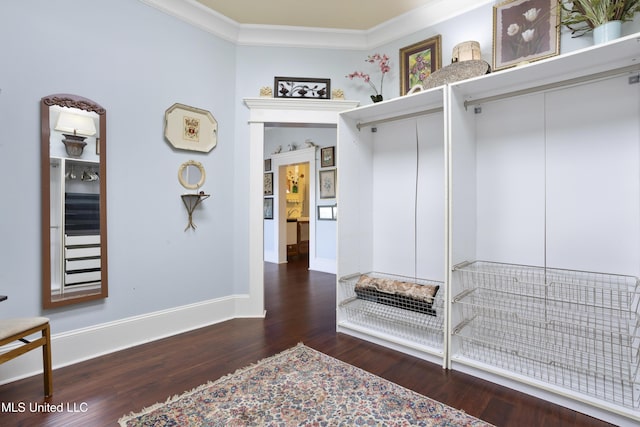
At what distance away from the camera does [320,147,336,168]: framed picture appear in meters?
5.68

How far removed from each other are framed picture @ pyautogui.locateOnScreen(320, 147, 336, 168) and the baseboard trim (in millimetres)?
3091

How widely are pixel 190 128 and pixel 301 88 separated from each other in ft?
3.89

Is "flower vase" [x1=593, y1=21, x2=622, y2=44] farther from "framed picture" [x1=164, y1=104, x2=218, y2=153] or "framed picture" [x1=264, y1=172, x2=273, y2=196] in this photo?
"framed picture" [x1=264, y1=172, x2=273, y2=196]

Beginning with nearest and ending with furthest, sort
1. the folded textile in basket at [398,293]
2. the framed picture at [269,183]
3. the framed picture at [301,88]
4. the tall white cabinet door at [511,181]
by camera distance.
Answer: the tall white cabinet door at [511,181], the folded textile in basket at [398,293], the framed picture at [301,88], the framed picture at [269,183]

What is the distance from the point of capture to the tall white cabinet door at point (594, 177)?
1.90 meters

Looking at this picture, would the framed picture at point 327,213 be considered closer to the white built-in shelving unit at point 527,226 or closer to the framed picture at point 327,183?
the framed picture at point 327,183

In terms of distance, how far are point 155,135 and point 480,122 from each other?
2689 millimetres

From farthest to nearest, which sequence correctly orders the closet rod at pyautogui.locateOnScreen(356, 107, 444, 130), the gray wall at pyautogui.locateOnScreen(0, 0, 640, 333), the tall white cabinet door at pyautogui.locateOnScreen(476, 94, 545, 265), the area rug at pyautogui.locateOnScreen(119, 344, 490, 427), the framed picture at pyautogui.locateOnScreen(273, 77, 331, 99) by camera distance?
the framed picture at pyautogui.locateOnScreen(273, 77, 331, 99) → the closet rod at pyautogui.locateOnScreen(356, 107, 444, 130) → the tall white cabinet door at pyautogui.locateOnScreen(476, 94, 545, 265) → the gray wall at pyautogui.locateOnScreen(0, 0, 640, 333) → the area rug at pyautogui.locateOnScreen(119, 344, 490, 427)

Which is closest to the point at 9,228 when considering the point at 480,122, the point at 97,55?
the point at 97,55

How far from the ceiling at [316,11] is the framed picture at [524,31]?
634mm

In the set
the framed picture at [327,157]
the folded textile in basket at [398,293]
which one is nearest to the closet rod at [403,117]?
the folded textile in basket at [398,293]

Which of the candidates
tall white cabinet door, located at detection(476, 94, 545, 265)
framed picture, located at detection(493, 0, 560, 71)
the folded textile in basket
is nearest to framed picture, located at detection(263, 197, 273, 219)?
the folded textile in basket

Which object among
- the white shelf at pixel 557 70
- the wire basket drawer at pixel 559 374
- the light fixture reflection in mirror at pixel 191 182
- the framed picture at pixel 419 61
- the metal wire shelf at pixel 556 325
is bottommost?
the wire basket drawer at pixel 559 374

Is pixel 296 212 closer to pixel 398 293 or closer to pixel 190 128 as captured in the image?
pixel 190 128
